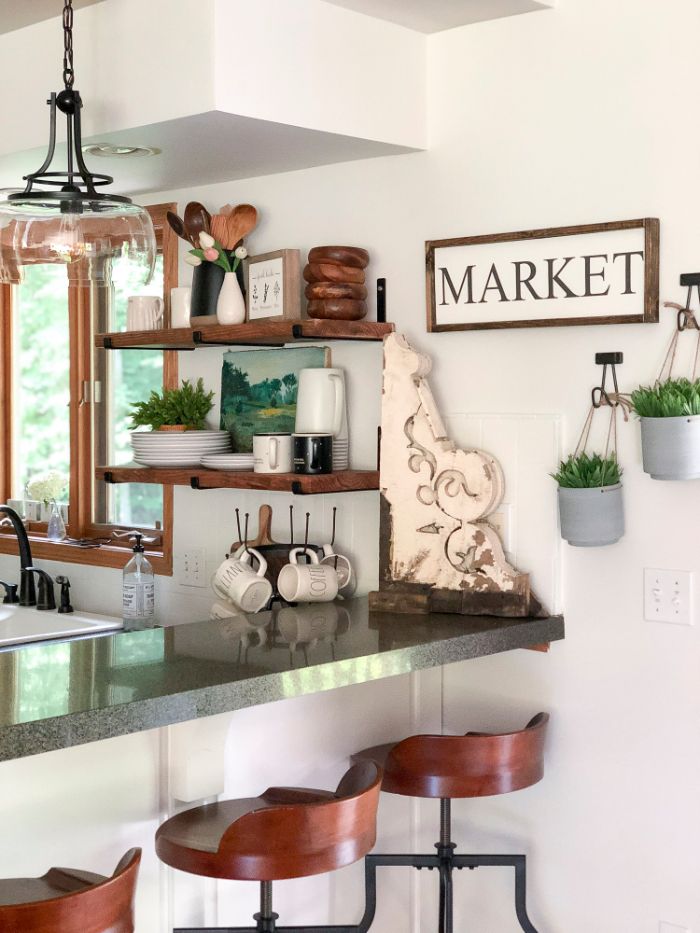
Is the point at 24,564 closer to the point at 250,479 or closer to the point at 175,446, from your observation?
the point at 175,446

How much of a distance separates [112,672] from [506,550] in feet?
3.32

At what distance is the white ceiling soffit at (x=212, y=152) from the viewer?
107 inches

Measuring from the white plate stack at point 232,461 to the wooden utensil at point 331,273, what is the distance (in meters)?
0.51

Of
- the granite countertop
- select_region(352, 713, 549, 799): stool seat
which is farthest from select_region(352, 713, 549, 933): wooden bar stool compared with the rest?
the granite countertop

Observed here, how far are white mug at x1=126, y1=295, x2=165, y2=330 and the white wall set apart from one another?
0.72m

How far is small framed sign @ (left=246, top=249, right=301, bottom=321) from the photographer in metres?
3.13

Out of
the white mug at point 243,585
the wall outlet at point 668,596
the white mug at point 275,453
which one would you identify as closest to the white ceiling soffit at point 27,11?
the white mug at point 275,453

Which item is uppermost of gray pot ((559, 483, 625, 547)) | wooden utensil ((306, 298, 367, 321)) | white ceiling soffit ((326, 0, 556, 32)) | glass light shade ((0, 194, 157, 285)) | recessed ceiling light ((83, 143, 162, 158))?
white ceiling soffit ((326, 0, 556, 32))

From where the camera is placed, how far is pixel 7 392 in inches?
178

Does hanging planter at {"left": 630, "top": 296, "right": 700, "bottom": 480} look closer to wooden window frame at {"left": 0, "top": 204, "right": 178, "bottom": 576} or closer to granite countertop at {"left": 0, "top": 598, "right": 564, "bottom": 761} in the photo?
granite countertop at {"left": 0, "top": 598, "right": 564, "bottom": 761}

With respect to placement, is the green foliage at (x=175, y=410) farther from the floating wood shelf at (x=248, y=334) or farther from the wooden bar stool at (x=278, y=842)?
the wooden bar stool at (x=278, y=842)

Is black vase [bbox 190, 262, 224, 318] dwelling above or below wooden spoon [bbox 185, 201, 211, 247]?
below

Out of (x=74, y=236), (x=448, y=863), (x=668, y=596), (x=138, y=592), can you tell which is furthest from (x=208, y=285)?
(x=448, y=863)

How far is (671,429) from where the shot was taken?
244cm
